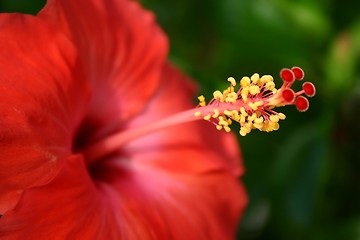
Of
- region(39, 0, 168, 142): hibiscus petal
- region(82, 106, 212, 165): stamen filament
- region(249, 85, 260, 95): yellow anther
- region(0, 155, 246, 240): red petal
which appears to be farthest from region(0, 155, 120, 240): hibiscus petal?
region(249, 85, 260, 95): yellow anther

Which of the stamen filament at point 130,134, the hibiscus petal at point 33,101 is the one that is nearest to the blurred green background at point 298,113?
the stamen filament at point 130,134

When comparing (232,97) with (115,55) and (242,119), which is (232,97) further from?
(115,55)

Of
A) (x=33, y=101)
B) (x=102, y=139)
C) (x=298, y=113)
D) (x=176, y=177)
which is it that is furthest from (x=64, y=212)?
(x=298, y=113)

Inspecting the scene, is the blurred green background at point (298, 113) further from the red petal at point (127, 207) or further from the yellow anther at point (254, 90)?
the yellow anther at point (254, 90)

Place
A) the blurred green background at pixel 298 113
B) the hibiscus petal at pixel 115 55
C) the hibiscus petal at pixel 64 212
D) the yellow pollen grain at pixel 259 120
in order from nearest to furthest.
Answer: the hibiscus petal at pixel 64 212 → the yellow pollen grain at pixel 259 120 → the hibiscus petal at pixel 115 55 → the blurred green background at pixel 298 113

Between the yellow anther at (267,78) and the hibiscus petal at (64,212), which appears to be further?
the yellow anther at (267,78)

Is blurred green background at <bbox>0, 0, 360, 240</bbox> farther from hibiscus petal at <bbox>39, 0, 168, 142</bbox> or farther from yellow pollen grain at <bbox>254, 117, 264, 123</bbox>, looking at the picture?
yellow pollen grain at <bbox>254, 117, 264, 123</bbox>

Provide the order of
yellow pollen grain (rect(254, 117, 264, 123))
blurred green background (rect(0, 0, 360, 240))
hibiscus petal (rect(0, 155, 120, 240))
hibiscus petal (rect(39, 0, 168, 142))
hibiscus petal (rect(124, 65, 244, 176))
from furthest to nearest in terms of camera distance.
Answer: blurred green background (rect(0, 0, 360, 240)), hibiscus petal (rect(124, 65, 244, 176)), hibiscus petal (rect(39, 0, 168, 142)), yellow pollen grain (rect(254, 117, 264, 123)), hibiscus petal (rect(0, 155, 120, 240))

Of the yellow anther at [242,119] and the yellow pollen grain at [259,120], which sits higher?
the yellow pollen grain at [259,120]
